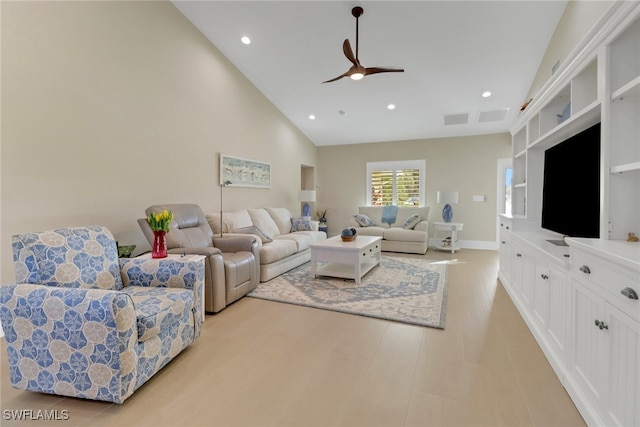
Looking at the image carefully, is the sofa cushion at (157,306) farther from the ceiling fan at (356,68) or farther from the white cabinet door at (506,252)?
the white cabinet door at (506,252)

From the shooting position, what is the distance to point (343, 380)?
184 cm

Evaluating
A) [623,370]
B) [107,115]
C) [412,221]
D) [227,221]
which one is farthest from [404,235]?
[107,115]

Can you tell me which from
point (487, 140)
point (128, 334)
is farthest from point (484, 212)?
point (128, 334)

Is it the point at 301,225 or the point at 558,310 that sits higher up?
the point at 301,225

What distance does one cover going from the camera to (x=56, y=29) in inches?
105

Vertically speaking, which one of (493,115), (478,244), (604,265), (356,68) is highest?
(493,115)

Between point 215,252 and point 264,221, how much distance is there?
2085mm

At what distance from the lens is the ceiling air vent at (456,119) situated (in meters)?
5.80

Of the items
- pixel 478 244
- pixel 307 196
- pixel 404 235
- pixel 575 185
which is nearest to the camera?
pixel 575 185

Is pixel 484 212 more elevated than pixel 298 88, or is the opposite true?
pixel 298 88

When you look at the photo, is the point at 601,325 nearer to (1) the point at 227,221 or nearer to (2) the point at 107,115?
(1) the point at 227,221

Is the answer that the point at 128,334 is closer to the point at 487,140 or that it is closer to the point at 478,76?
the point at 478,76

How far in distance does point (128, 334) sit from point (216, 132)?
12.0ft

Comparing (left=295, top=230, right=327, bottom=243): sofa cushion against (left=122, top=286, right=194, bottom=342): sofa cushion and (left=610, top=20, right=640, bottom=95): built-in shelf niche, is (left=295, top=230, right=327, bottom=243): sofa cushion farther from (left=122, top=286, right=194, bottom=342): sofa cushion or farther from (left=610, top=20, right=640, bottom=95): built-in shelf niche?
(left=610, top=20, right=640, bottom=95): built-in shelf niche
